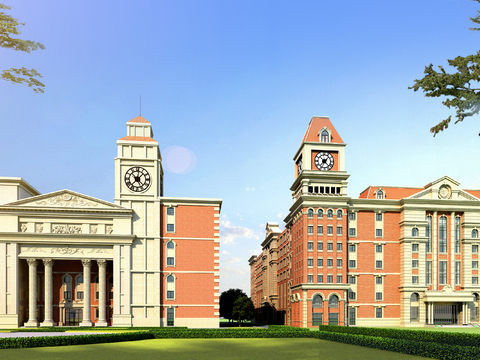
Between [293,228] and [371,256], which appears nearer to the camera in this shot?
[371,256]

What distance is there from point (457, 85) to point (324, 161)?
42978 mm

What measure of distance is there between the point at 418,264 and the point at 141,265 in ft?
131

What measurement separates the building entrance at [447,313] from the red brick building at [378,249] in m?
0.15

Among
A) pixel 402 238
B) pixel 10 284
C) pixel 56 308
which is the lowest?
pixel 56 308

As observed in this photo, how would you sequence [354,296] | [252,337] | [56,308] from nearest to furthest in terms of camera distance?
1. [252,337]
2. [56,308]
3. [354,296]

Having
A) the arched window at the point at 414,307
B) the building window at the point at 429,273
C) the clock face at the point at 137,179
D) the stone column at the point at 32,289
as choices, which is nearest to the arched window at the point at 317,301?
the arched window at the point at 414,307

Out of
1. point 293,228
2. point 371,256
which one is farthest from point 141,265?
point 371,256

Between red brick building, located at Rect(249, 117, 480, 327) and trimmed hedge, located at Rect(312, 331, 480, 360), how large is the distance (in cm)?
2635

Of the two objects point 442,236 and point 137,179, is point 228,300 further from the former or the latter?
point 442,236

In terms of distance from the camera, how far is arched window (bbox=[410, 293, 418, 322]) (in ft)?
222

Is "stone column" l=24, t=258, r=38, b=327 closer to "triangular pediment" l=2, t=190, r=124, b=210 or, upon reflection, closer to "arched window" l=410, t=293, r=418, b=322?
"triangular pediment" l=2, t=190, r=124, b=210

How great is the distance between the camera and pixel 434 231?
70250mm

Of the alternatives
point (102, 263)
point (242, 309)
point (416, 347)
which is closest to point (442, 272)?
point (242, 309)

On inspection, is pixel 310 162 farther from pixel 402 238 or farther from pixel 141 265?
pixel 141 265
